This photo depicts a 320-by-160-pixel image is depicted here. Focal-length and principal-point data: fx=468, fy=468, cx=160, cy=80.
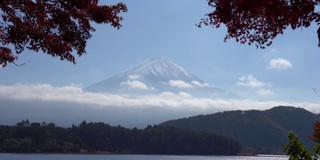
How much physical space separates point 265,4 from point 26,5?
5.63 meters

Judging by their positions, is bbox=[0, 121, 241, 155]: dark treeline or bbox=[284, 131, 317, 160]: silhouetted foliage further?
bbox=[0, 121, 241, 155]: dark treeline

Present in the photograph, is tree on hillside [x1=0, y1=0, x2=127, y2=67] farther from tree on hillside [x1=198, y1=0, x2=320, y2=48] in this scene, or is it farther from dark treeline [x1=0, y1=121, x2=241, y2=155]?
dark treeline [x1=0, y1=121, x2=241, y2=155]

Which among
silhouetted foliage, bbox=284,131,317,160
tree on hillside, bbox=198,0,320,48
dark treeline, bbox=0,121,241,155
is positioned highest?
dark treeline, bbox=0,121,241,155

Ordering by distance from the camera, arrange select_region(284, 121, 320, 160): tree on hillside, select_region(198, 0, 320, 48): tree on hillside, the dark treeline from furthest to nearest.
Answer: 1. the dark treeline
2. select_region(284, 121, 320, 160): tree on hillside
3. select_region(198, 0, 320, 48): tree on hillside

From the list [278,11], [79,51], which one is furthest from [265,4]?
[79,51]

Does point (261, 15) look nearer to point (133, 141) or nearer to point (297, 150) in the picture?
point (297, 150)

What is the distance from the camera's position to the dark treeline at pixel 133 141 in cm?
17538

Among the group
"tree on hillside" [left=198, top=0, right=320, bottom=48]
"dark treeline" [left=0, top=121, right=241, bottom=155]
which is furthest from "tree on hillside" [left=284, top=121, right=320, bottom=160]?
"dark treeline" [left=0, top=121, right=241, bottom=155]

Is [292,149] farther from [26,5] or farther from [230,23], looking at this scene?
[26,5]

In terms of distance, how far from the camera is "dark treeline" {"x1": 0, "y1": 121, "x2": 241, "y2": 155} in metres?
175

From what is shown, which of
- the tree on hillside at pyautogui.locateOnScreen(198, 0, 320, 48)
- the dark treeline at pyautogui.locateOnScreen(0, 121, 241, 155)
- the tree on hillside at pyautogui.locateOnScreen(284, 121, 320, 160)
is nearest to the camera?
the tree on hillside at pyautogui.locateOnScreen(198, 0, 320, 48)

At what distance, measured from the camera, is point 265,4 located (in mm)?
8398

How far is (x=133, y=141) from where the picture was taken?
18275 cm

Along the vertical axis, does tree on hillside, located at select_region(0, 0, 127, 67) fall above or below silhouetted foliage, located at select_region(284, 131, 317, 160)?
above
